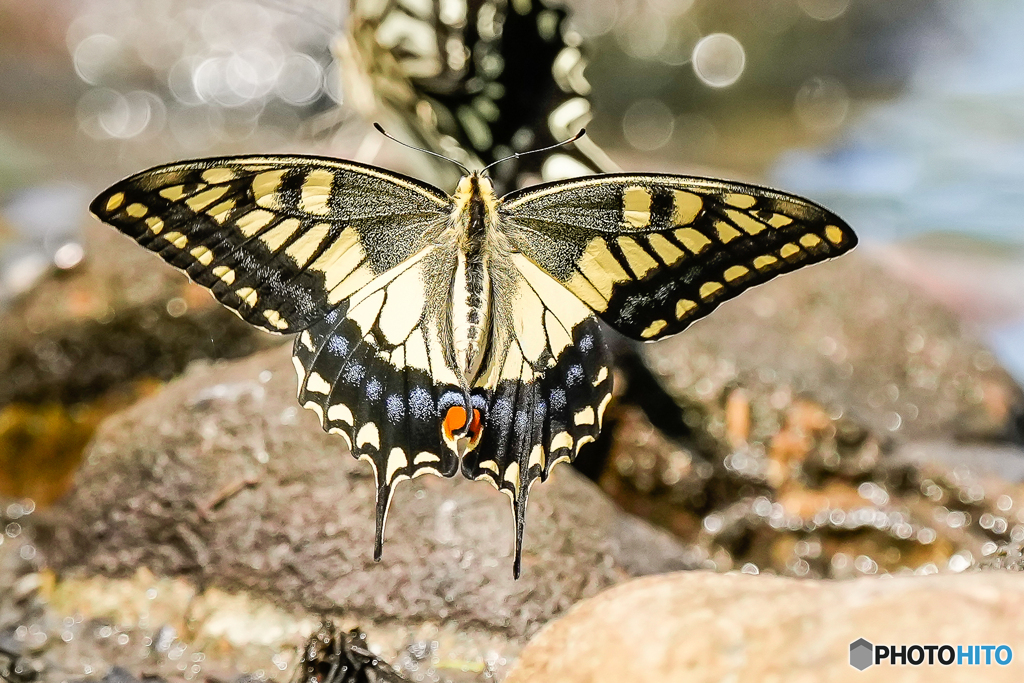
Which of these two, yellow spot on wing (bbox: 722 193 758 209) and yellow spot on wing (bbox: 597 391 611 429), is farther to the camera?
yellow spot on wing (bbox: 597 391 611 429)

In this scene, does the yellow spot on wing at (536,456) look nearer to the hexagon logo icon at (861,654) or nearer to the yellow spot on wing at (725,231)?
the yellow spot on wing at (725,231)

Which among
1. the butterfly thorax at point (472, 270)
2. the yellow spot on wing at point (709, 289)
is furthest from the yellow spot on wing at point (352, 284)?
the yellow spot on wing at point (709, 289)

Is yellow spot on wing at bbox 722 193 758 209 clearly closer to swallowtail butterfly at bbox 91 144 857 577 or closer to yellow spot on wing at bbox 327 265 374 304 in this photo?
swallowtail butterfly at bbox 91 144 857 577

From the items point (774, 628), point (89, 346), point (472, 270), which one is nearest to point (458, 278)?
point (472, 270)

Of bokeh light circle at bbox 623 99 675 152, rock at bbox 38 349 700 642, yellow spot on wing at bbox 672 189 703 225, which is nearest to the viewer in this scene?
yellow spot on wing at bbox 672 189 703 225

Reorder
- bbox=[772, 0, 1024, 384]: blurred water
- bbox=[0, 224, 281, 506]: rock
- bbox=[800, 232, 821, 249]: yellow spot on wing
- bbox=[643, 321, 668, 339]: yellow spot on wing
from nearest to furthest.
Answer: bbox=[800, 232, 821, 249]: yellow spot on wing → bbox=[643, 321, 668, 339]: yellow spot on wing → bbox=[0, 224, 281, 506]: rock → bbox=[772, 0, 1024, 384]: blurred water

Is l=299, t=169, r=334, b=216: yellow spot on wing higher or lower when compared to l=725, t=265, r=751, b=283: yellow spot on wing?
higher

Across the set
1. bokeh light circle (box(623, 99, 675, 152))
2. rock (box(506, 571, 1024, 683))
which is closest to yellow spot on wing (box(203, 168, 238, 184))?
rock (box(506, 571, 1024, 683))
